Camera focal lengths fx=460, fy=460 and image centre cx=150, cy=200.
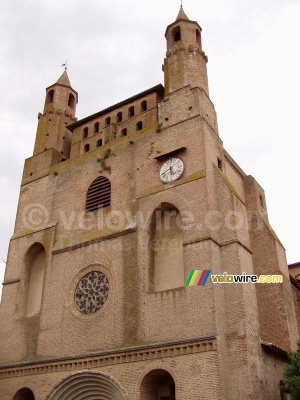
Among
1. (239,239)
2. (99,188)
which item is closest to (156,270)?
(239,239)

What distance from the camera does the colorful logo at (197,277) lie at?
15043 mm

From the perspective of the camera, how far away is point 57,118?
24750 mm

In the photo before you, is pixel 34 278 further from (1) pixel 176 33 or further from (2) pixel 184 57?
(1) pixel 176 33

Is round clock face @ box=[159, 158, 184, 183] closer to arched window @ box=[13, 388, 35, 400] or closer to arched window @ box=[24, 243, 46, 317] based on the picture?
arched window @ box=[24, 243, 46, 317]

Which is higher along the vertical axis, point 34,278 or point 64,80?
point 64,80

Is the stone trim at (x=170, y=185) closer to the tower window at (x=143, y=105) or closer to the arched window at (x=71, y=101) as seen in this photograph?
the tower window at (x=143, y=105)

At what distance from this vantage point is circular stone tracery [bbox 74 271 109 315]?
17.5m

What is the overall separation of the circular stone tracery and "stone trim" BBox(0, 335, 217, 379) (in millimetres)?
1909

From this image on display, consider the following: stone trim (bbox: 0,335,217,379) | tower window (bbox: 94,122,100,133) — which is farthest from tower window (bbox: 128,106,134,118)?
stone trim (bbox: 0,335,217,379)

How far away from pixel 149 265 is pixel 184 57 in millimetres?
10079

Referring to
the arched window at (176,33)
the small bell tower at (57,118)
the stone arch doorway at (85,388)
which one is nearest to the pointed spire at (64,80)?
the small bell tower at (57,118)

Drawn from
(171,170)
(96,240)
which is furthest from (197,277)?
(96,240)

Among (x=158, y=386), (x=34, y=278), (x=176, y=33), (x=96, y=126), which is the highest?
(x=176, y=33)

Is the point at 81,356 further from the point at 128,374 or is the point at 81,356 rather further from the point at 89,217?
the point at 89,217
